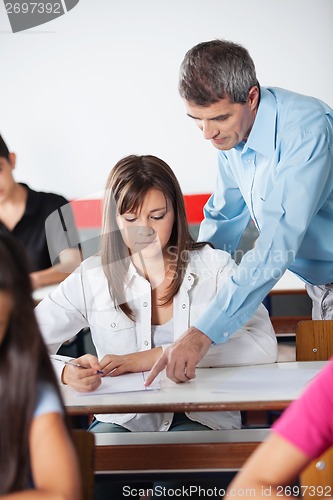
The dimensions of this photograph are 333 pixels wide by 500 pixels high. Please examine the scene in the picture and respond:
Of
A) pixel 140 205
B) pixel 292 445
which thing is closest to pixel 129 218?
pixel 140 205

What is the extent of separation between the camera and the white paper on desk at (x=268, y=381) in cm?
155

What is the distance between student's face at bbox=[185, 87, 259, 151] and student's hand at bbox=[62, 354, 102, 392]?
67 centimetres

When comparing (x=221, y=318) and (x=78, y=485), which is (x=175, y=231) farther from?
(x=78, y=485)

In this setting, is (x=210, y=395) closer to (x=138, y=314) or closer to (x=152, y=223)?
(x=138, y=314)

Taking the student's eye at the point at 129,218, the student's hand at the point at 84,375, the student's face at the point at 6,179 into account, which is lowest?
the student's hand at the point at 84,375

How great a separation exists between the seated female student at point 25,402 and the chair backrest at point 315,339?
954 mm

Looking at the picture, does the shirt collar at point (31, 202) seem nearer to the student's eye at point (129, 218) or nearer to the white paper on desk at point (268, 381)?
the student's eye at point (129, 218)

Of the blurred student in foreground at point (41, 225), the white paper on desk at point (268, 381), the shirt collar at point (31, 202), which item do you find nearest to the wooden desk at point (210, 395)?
the white paper on desk at point (268, 381)

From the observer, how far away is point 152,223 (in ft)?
6.71

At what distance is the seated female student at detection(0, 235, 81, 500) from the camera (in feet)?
3.25

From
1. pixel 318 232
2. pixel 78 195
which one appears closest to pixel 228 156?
pixel 318 232

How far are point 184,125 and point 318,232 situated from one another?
0.81 metres

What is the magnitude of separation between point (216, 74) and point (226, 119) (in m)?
0.12

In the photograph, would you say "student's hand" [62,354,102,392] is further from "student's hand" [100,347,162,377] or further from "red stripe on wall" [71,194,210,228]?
"red stripe on wall" [71,194,210,228]
